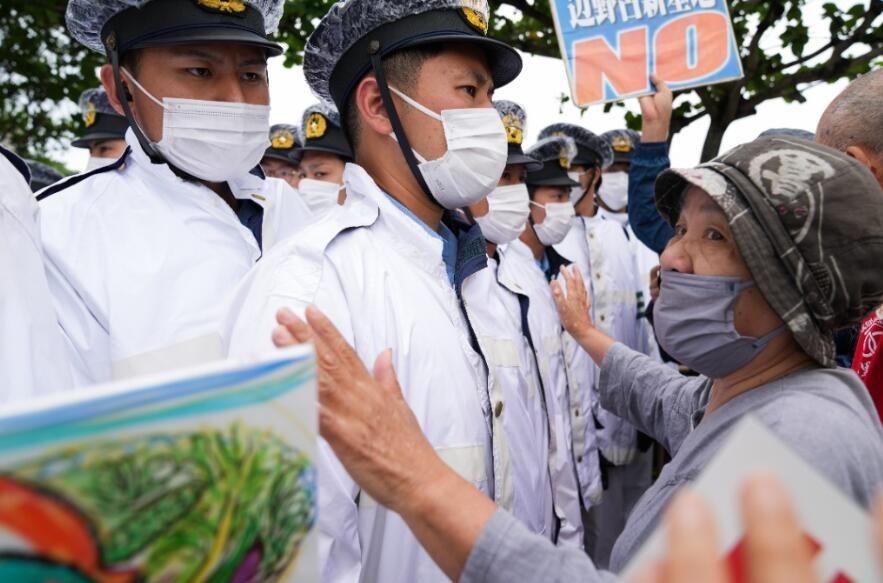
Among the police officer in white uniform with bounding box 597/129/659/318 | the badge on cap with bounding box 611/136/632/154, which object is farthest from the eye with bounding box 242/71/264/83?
the badge on cap with bounding box 611/136/632/154

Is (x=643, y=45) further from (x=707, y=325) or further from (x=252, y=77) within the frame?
(x=707, y=325)

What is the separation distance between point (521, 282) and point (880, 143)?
2123 millimetres

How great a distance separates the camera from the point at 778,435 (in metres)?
1.53

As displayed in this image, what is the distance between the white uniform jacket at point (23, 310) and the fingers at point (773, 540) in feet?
4.47

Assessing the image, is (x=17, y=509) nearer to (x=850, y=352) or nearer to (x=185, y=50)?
(x=185, y=50)

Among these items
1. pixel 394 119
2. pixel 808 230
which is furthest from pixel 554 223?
pixel 808 230

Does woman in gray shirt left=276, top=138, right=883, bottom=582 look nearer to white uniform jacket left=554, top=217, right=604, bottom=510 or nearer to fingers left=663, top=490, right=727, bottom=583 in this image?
fingers left=663, top=490, right=727, bottom=583

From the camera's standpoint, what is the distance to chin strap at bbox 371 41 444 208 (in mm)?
2291

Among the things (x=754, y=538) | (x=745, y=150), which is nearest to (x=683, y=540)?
(x=754, y=538)

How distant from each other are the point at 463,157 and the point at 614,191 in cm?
579

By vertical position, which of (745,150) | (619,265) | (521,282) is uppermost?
(745,150)

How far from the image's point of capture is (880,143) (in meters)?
2.63

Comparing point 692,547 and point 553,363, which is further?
point 553,363

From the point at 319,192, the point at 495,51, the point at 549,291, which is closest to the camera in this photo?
the point at 495,51
